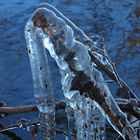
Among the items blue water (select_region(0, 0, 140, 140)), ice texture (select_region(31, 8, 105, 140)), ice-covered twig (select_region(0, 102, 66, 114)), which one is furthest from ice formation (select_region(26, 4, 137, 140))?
blue water (select_region(0, 0, 140, 140))

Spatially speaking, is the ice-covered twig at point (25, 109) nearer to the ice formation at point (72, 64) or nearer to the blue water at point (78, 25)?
the blue water at point (78, 25)

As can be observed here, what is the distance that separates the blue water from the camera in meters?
6.04

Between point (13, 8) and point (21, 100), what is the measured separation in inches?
152

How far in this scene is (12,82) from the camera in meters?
6.32

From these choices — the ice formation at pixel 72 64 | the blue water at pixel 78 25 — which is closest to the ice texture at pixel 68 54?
the ice formation at pixel 72 64

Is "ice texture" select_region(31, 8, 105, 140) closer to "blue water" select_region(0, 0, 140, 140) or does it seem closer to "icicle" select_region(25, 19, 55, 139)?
"icicle" select_region(25, 19, 55, 139)

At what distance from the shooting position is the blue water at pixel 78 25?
6035mm

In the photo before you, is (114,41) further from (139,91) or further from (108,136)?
(108,136)

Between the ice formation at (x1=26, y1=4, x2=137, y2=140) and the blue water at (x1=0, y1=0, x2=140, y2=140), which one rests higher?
the ice formation at (x1=26, y1=4, x2=137, y2=140)

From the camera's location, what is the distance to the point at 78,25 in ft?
26.7

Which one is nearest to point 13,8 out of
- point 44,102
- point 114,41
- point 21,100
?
point 114,41

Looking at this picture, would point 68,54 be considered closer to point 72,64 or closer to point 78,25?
point 72,64

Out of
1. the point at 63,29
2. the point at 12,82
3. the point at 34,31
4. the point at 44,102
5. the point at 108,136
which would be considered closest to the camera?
the point at 63,29

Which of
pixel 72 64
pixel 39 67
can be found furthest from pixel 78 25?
pixel 72 64
